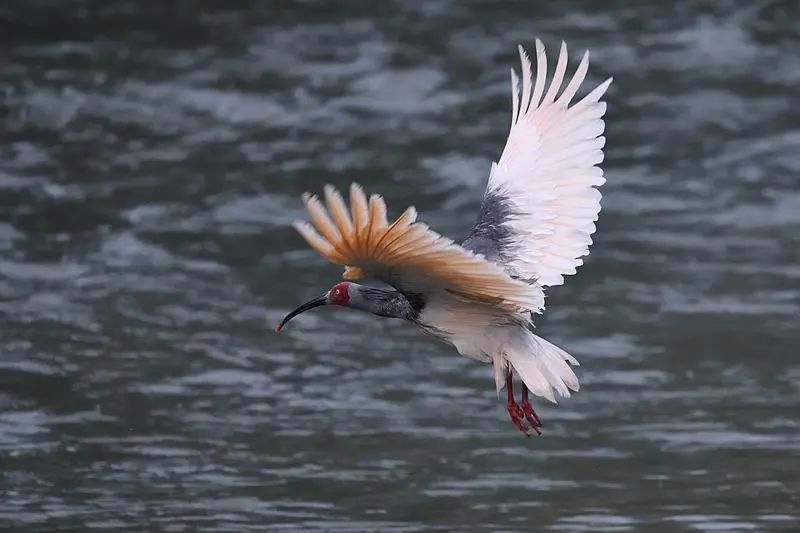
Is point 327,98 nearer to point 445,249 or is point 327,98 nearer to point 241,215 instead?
point 241,215

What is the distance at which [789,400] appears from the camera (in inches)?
446

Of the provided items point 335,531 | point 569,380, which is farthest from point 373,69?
point 569,380

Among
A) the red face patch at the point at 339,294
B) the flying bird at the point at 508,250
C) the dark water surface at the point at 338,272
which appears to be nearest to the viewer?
the flying bird at the point at 508,250

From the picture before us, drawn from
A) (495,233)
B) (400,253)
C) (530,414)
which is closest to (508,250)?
(495,233)

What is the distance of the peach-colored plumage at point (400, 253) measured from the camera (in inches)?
263

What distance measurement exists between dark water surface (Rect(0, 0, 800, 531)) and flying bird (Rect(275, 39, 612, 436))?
1638 millimetres

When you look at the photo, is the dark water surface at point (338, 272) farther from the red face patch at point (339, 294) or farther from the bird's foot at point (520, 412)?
the red face patch at point (339, 294)

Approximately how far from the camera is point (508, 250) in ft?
28.3

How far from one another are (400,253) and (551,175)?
194 centimetres

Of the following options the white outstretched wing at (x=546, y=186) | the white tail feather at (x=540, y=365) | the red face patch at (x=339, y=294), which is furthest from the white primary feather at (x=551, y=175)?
the red face patch at (x=339, y=294)

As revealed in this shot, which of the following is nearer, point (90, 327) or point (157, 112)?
point (90, 327)

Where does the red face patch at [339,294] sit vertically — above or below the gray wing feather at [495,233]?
below

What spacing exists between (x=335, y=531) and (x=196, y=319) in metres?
3.93

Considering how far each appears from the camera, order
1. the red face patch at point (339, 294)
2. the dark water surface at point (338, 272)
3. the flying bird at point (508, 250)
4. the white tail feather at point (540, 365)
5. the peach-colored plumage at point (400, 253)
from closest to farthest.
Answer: the peach-colored plumage at point (400, 253) → the flying bird at point (508, 250) → the white tail feather at point (540, 365) → the red face patch at point (339, 294) → the dark water surface at point (338, 272)
